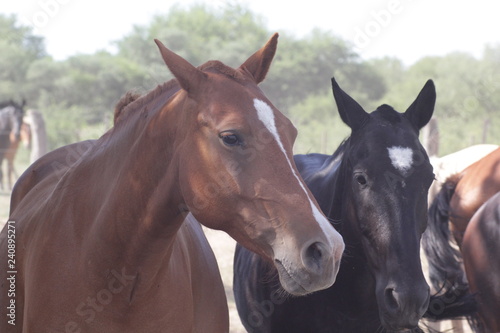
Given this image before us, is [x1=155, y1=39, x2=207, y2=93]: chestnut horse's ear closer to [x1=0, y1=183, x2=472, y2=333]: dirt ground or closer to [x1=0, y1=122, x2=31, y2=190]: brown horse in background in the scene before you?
[x1=0, y1=183, x2=472, y2=333]: dirt ground

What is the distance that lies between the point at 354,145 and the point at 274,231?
118cm

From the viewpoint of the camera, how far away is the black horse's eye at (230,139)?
1875mm

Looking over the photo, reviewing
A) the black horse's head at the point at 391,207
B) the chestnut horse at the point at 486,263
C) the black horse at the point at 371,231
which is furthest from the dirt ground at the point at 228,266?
the black horse's head at the point at 391,207

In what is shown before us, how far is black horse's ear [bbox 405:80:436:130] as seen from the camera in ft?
9.70

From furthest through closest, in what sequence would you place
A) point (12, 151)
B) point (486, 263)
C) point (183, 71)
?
point (12, 151) → point (486, 263) → point (183, 71)

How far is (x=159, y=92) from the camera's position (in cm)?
227

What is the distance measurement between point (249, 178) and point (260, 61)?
1.90 ft

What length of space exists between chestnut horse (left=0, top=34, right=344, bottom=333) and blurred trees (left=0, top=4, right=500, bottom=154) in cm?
2136

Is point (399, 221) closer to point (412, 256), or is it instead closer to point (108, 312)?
point (412, 256)

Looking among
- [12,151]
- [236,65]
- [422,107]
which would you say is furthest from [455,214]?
[236,65]

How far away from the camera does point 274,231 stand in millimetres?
1835

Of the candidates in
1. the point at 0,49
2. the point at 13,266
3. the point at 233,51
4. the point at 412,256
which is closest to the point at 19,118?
the point at 13,266

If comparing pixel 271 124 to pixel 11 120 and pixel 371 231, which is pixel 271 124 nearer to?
pixel 371 231

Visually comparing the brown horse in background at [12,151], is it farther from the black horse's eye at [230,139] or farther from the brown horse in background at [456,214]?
the black horse's eye at [230,139]
